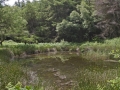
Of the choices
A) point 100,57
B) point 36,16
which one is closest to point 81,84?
point 100,57

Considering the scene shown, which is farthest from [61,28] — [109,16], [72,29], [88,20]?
[109,16]

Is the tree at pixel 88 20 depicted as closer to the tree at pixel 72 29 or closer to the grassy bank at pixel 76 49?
the tree at pixel 72 29

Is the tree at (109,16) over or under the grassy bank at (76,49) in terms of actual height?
over

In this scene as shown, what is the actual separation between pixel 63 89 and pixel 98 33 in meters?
22.7

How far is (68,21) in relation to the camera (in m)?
Result: 29.5

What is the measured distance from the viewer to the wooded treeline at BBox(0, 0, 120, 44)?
83.1 ft

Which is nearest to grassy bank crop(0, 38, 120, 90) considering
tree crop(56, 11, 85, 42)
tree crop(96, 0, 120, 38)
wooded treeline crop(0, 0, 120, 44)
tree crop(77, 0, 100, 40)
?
wooded treeline crop(0, 0, 120, 44)

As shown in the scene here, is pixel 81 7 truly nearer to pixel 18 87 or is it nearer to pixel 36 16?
pixel 36 16

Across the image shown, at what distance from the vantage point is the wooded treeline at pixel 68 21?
2533 cm

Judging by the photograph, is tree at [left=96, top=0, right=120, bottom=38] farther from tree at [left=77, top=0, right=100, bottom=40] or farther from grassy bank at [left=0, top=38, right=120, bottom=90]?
grassy bank at [left=0, top=38, right=120, bottom=90]

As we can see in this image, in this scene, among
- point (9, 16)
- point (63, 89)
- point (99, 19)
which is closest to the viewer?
point (63, 89)

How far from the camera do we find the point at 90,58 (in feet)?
52.9

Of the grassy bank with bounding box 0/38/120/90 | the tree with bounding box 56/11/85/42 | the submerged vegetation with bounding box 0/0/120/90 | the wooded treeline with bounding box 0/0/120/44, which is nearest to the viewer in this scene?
the grassy bank with bounding box 0/38/120/90

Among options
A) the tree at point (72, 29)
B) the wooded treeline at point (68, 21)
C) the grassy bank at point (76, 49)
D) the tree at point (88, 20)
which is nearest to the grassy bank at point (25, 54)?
the grassy bank at point (76, 49)
